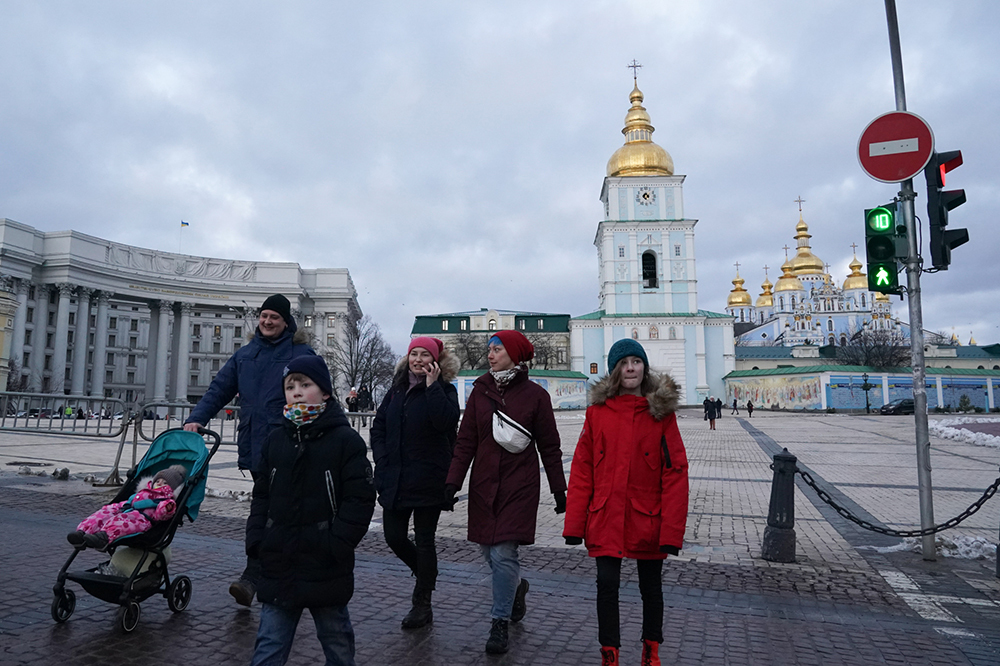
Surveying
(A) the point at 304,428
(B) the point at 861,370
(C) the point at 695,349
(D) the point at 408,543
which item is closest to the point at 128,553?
(D) the point at 408,543

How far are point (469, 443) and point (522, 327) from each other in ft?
231

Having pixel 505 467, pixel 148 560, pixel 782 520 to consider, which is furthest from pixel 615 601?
pixel 782 520

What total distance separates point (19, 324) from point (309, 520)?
75.3 metres

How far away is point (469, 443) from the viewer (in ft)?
14.1

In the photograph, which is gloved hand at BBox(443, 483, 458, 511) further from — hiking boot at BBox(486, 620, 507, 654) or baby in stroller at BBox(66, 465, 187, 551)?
baby in stroller at BBox(66, 465, 187, 551)

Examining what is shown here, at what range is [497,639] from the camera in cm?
388

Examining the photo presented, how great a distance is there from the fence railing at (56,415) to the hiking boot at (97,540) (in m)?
11.5

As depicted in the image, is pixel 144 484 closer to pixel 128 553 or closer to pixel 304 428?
pixel 128 553

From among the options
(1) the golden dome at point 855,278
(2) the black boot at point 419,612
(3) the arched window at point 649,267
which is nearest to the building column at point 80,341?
(3) the arched window at point 649,267

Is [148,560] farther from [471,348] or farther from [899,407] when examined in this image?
[471,348]

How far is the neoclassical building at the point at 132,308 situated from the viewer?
220ft

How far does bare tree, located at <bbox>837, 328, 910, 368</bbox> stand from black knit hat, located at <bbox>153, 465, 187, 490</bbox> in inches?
3017

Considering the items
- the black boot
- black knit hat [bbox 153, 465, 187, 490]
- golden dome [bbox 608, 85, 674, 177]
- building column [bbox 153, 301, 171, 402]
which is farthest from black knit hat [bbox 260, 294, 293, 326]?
building column [bbox 153, 301, 171, 402]

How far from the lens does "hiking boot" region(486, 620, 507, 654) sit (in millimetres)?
→ 3848
